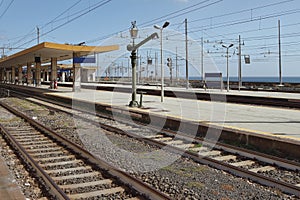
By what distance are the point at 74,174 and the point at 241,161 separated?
3.50 metres

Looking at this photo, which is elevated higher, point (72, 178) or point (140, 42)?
point (140, 42)

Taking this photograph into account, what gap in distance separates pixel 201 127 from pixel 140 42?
268 inches

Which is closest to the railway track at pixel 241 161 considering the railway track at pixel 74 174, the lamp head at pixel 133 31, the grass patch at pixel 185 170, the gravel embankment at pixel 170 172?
the gravel embankment at pixel 170 172

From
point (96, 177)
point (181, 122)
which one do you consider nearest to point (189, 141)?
point (181, 122)

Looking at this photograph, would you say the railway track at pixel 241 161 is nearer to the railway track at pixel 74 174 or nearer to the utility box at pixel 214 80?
the railway track at pixel 74 174

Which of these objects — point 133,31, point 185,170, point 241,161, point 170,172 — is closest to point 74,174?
point 170,172

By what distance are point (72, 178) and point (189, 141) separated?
4.19m

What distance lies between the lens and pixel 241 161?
7188 mm

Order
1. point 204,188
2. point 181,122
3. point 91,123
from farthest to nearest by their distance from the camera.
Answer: point 91,123 < point 181,122 < point 204,188

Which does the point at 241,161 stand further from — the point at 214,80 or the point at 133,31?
the point at 214,80

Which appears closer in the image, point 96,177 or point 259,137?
point 96,177

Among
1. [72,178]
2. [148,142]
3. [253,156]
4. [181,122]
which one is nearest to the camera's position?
[72,178]

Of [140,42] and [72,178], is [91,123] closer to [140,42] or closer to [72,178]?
[140,42]

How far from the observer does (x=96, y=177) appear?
6.11m
